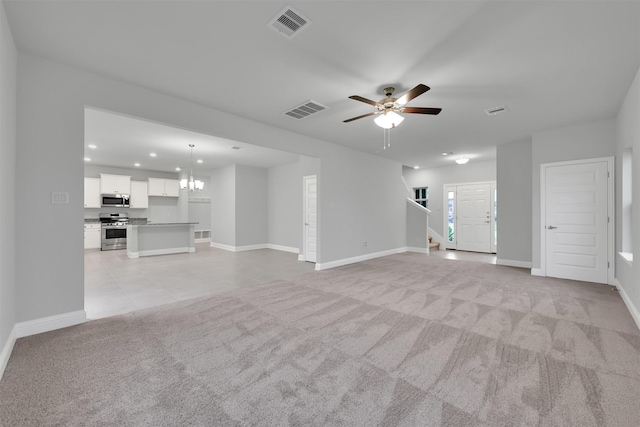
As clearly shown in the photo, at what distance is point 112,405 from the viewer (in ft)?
→ 5.54

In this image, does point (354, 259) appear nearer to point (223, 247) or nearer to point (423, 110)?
point (423, 110)

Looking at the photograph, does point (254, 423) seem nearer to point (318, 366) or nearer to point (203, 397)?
point (203, 397)

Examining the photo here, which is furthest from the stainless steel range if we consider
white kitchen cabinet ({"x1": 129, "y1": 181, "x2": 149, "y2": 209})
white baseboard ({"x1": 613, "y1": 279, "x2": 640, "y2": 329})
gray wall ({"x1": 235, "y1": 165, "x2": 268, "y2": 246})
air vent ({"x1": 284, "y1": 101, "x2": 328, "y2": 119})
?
white baseboard ({"x1": 613, "y1": 279, "x2": 640, "y2": 329})

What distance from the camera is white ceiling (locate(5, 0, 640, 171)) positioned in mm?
2145

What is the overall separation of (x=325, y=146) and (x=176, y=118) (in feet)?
9.94

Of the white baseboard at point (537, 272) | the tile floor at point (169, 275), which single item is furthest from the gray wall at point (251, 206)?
the white baseboard at point (537, 272)

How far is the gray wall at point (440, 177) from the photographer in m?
8.32

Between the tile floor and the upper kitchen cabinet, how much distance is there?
94.0 inches

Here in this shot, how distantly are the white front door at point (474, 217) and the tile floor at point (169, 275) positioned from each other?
677 mm

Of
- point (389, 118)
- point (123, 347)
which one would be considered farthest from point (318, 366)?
point (389, 118)

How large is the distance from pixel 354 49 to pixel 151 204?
399 inches

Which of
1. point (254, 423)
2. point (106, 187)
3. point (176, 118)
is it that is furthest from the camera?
point (106, 187)

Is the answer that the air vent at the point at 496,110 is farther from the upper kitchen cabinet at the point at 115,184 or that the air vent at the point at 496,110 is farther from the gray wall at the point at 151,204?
the upper kitchen cabinet at the point at 115,184

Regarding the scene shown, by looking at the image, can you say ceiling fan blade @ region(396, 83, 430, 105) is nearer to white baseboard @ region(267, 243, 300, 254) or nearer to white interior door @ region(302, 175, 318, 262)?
white interior door @ region(302, 175, 318, 262)
